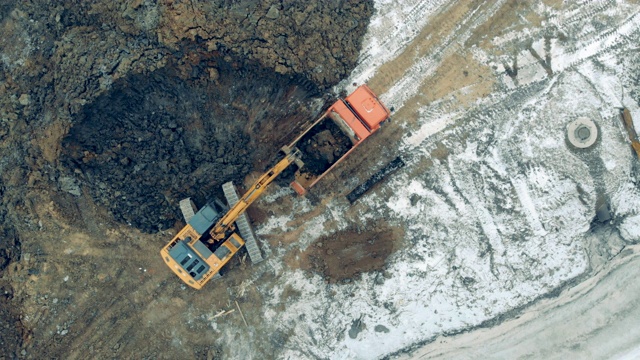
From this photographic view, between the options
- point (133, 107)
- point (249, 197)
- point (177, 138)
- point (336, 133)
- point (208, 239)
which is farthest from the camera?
point (336, 133)

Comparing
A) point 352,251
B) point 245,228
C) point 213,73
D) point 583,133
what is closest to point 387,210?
point 352,251

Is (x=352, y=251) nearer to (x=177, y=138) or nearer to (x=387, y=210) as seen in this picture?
(x=387, y=210)

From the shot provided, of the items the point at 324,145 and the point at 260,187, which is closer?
the point at 260,187

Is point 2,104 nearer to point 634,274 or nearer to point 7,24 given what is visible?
point 7,24

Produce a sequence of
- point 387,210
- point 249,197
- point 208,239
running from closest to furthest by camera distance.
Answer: point 249,197 < point 208,239 < point 387,210

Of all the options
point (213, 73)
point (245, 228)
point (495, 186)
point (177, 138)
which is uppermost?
point (213, 73)

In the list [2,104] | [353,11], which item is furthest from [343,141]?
[2,104]
